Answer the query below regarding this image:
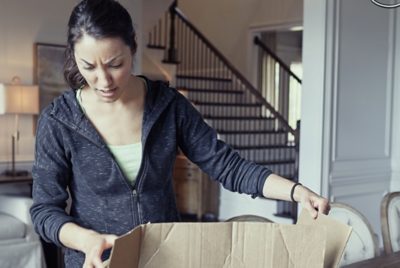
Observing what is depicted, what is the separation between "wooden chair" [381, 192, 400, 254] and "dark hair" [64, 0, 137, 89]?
62.2 inches

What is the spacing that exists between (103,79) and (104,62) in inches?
1.4

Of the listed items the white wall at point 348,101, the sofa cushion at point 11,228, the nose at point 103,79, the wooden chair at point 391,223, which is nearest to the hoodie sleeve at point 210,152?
the nose at point 103,79

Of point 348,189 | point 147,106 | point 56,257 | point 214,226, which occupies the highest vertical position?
point 147,106

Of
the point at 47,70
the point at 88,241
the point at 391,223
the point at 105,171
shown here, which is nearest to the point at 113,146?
the point at 105,171

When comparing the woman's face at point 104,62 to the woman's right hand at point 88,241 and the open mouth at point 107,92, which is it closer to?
the open mouth at point 107,92

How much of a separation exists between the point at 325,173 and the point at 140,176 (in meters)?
2.34

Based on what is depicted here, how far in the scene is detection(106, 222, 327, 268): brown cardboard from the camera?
878 millimetres

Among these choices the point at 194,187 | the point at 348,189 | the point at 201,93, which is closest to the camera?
the point at 348,189

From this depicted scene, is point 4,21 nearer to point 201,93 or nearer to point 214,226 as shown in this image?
point 201,93

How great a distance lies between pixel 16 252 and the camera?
3678mm

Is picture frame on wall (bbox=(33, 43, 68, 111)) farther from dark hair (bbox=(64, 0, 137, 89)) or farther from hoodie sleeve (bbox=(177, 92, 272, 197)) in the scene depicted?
dark hair (bbox=(64, 0, 137, 89))

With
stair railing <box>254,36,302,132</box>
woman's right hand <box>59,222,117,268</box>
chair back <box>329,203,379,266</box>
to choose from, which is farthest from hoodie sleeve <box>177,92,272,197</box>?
stair railing <box>254,36,302,132</box>

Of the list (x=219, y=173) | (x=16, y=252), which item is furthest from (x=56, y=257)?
(x=219, y=173)

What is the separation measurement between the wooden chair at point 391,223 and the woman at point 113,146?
48.1 inches
